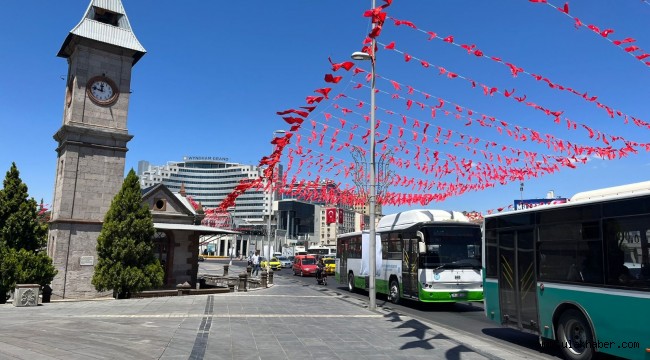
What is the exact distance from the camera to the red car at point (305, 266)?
41.6 metres

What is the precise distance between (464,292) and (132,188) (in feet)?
51.1

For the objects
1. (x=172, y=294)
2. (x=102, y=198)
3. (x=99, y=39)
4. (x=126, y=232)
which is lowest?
(x=172, y=294)

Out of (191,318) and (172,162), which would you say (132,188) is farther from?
(172,162)

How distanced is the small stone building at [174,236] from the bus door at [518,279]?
16829 mm

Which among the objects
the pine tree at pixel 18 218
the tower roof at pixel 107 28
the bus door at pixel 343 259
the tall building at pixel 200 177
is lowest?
the bus door at pixel 343 259

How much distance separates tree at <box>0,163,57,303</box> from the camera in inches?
703

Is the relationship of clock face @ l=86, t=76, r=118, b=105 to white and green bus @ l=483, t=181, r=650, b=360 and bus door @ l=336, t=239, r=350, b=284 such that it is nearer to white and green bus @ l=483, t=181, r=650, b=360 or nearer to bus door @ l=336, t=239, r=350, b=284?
bus door @ l=336, t=239, r=350, b=284

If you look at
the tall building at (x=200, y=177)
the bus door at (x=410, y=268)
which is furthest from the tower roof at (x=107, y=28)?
the tall building at (x=200, y=177)

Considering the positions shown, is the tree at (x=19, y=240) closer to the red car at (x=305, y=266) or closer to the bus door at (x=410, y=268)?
the bus door at (x=410, y=268)

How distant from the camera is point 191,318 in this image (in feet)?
41.7

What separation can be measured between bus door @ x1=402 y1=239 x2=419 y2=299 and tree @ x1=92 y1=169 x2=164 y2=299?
11.3 metres

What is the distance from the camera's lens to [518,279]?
10.4 meters

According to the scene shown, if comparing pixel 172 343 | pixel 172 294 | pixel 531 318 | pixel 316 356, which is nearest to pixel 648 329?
pixel 531 318

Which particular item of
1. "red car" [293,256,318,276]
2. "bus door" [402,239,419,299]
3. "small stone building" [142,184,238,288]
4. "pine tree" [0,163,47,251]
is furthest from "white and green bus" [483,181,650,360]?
"red car" [293,256,318,276]
